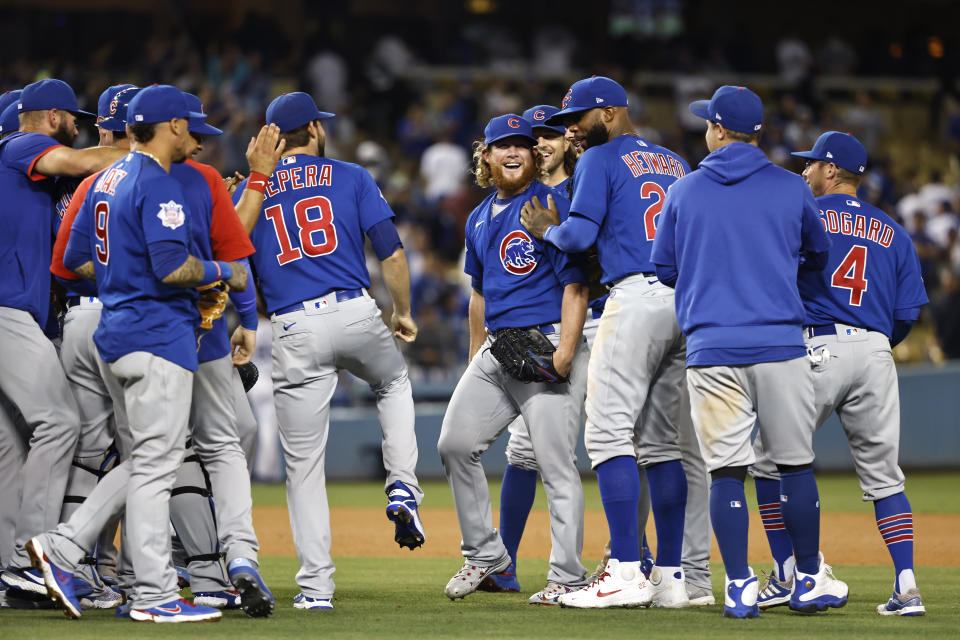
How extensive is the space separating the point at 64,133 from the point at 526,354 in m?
2.65

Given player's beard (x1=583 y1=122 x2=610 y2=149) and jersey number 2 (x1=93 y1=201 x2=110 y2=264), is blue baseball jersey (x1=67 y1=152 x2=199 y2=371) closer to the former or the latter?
jersey number 2 (x1=93 y1=201 x2=110 y2=264)

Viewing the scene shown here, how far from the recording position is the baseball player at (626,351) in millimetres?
5945

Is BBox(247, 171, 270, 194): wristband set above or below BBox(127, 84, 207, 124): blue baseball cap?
below

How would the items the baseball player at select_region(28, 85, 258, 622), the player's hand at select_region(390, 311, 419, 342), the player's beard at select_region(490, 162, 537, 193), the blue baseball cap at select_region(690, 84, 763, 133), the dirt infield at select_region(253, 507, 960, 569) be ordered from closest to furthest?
the baseball player at select_region(28, 85, 258, 622) < the blue baseball cap at select_region(690, 84, 763, 133) < the player's beard at select_region(490, 162, 537, 193) < the player's hand at select_region(390, 311, 419, 342) < the dirt infield at select_region(253, 507, 960, 569)

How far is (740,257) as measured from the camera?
5629mm

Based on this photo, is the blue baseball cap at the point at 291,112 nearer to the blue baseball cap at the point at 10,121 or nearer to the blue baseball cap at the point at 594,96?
the blue baseball cap at the point at 594,96

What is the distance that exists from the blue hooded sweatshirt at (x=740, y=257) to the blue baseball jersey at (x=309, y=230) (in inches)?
63.0

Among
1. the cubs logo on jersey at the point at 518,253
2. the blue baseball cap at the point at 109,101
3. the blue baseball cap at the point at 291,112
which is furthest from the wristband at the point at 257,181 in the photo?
the cubs logo on jersey at the point at 518,253

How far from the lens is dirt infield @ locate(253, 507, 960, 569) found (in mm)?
8820

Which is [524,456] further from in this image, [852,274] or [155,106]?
[155,106]

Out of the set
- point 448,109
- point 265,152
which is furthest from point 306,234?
point 448,109

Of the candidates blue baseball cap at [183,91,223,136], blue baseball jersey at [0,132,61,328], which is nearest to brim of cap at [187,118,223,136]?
blue baseball cap at [183,91,223,136]

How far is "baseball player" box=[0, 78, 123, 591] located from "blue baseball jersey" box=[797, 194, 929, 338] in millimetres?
3465

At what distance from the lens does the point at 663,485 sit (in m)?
6.19
